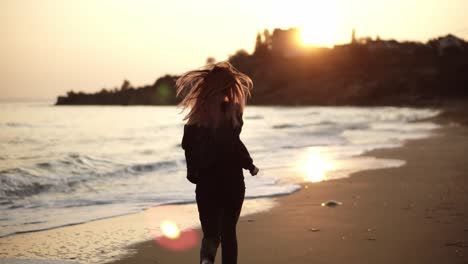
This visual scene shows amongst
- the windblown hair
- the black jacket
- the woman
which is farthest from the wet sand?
the windblown hair

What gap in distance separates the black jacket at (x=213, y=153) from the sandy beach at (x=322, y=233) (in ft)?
5.45

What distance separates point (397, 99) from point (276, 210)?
90.6m

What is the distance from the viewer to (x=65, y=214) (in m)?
→ 8.12

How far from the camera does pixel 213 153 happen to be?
151 inches

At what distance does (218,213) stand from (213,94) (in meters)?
0.84

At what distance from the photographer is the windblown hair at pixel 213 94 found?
3.80 meters

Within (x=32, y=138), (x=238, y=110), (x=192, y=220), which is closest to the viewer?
(x=238, y=110)

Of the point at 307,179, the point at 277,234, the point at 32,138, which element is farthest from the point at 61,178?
the point at 32,138

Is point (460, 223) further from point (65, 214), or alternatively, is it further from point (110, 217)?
point (65, 214)

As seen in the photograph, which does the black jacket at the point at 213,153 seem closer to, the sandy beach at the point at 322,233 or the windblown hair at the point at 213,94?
the windblown hair at the point at 213,94

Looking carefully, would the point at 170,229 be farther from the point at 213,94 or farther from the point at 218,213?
the point at 213,94

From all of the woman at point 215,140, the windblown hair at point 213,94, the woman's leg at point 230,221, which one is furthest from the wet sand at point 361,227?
the windblown hair at point 213,94

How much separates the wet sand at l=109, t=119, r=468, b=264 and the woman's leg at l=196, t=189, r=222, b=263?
52.5 inches

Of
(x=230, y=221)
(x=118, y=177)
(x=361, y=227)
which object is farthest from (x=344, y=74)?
(x=230, y=221)
